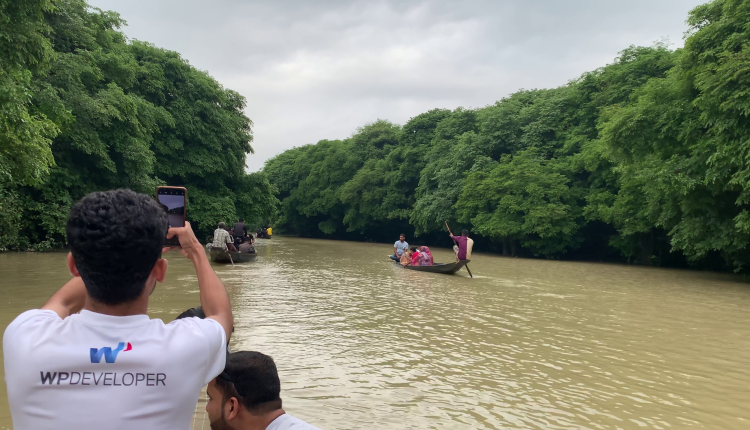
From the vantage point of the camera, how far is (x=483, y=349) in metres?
8.41

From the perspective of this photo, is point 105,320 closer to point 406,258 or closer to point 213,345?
point 213,345

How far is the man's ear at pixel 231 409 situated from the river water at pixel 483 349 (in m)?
2.67

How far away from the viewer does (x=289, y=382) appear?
638 cm

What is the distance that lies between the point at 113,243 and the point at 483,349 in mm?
7443

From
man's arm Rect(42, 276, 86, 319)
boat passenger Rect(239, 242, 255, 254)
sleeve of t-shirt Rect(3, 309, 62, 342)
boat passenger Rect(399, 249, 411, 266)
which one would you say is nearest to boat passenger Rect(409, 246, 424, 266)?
boat passenger Rect(399, 249, 411, 266)

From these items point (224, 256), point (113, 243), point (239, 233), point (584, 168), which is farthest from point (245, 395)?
point (584, 168)

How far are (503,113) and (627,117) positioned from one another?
18623mm

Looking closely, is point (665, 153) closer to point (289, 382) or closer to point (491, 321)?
point (491, 321)

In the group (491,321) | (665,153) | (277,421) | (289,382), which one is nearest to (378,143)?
(665,153)

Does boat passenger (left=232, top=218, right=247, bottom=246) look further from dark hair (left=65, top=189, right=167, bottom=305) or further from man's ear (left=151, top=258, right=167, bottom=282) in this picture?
dark hair (left=65, top=189, right=167, bottom=305)

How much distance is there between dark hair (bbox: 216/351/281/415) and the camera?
260cm

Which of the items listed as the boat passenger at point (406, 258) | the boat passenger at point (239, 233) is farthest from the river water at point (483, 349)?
the boat passenger at point (239, 233)

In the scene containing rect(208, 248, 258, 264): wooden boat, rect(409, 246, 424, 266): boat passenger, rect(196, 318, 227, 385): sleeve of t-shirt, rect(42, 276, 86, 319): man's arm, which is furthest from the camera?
rect(409, 246, 424, 266): boat passenger

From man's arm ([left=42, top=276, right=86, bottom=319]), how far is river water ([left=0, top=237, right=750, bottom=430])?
136 inches
